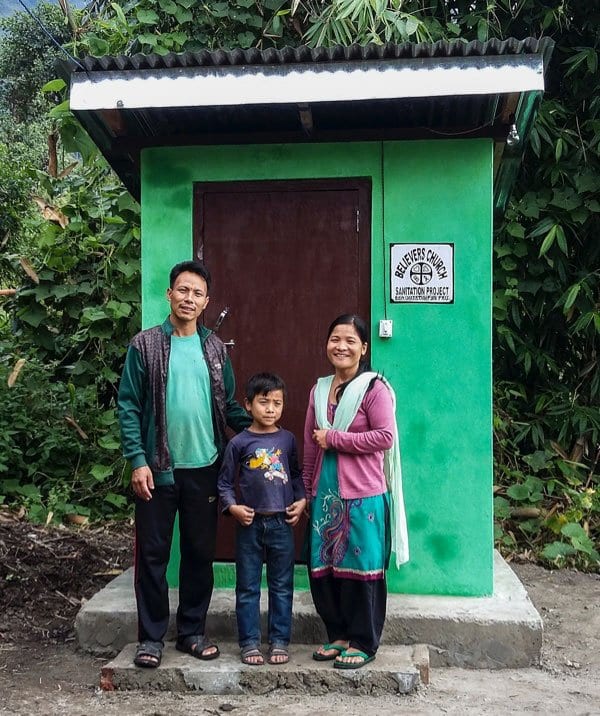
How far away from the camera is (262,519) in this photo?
371 centimetres

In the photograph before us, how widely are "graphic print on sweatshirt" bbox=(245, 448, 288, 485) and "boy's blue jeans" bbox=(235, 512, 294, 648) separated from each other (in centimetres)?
18

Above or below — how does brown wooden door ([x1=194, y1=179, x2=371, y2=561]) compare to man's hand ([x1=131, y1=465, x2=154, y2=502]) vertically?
above

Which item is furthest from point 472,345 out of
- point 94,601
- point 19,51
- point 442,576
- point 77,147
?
point 19,51

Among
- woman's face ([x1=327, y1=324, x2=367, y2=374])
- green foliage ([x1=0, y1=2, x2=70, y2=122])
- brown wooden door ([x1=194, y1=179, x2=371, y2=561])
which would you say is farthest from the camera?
green foliage ([x1=0, y1=2, x2=70, y2=122])

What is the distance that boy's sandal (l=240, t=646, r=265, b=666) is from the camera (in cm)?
370

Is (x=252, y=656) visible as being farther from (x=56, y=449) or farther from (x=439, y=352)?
(x=56, y=449)

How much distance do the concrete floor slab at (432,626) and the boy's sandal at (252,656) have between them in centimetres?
36

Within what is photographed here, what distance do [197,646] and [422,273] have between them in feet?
7.48

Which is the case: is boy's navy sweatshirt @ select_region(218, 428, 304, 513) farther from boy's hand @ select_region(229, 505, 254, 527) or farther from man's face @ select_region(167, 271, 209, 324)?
man's face @ select_region(167, 271, 209, 324)

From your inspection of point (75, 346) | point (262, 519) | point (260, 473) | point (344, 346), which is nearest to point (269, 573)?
point (262, 519)

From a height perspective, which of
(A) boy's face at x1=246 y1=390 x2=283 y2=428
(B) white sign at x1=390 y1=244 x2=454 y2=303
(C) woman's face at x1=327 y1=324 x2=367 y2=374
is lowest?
(A) boy's face at x1=246 y1=390 x2=283 y2=428

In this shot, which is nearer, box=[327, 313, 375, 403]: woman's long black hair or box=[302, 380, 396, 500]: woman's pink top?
box=[302, 380, 396, 500]: woman's pink top

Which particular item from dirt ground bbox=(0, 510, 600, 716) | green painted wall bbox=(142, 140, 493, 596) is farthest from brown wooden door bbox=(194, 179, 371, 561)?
dirt ground bbox=(0, 510, 600, 716)

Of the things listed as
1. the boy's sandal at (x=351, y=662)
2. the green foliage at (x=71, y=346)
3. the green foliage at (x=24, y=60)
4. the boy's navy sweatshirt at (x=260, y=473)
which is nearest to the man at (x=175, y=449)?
the boy's navy sweatshirt at (x=260, y=473)
